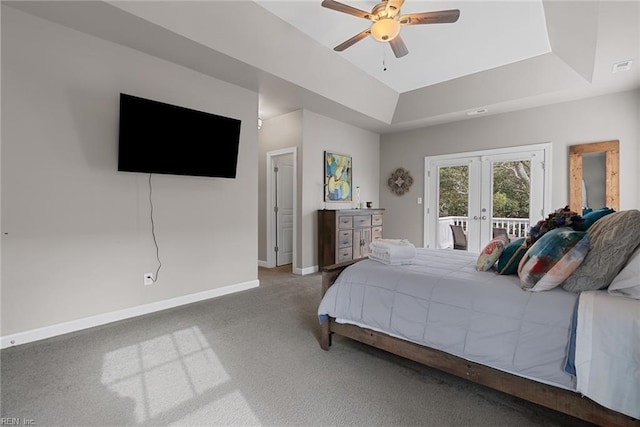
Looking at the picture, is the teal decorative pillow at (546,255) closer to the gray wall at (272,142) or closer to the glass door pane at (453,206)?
the gray wall at (272,142)

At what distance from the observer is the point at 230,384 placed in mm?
1939

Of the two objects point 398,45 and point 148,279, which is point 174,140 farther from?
point 398,45

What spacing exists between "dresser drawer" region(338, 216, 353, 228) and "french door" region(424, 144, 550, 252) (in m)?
1.74

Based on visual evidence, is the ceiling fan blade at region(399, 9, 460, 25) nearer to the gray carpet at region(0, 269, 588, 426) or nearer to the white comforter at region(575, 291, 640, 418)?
the white comforter at region(575, 291, 640, 418)

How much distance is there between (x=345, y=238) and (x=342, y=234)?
4.1 inches

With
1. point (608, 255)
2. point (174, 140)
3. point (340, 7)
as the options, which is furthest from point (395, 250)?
point (174, 140)

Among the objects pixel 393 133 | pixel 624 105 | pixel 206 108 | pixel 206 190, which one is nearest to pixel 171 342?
pixel 206 190

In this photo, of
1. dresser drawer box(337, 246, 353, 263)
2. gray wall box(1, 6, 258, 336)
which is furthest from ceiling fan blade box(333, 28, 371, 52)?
dresser drawer box(337, 246, 353, 263)

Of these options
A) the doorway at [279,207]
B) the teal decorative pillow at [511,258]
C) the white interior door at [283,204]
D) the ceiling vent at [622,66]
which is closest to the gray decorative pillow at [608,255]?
the teal decorative pillow at [511,258]

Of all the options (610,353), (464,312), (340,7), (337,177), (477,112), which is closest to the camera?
(610,353)

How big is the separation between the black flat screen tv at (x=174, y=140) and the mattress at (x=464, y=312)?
6.99 feet

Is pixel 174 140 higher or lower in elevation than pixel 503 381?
higher

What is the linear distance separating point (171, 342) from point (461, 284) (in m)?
2.31

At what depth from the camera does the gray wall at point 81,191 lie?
8.07ft
